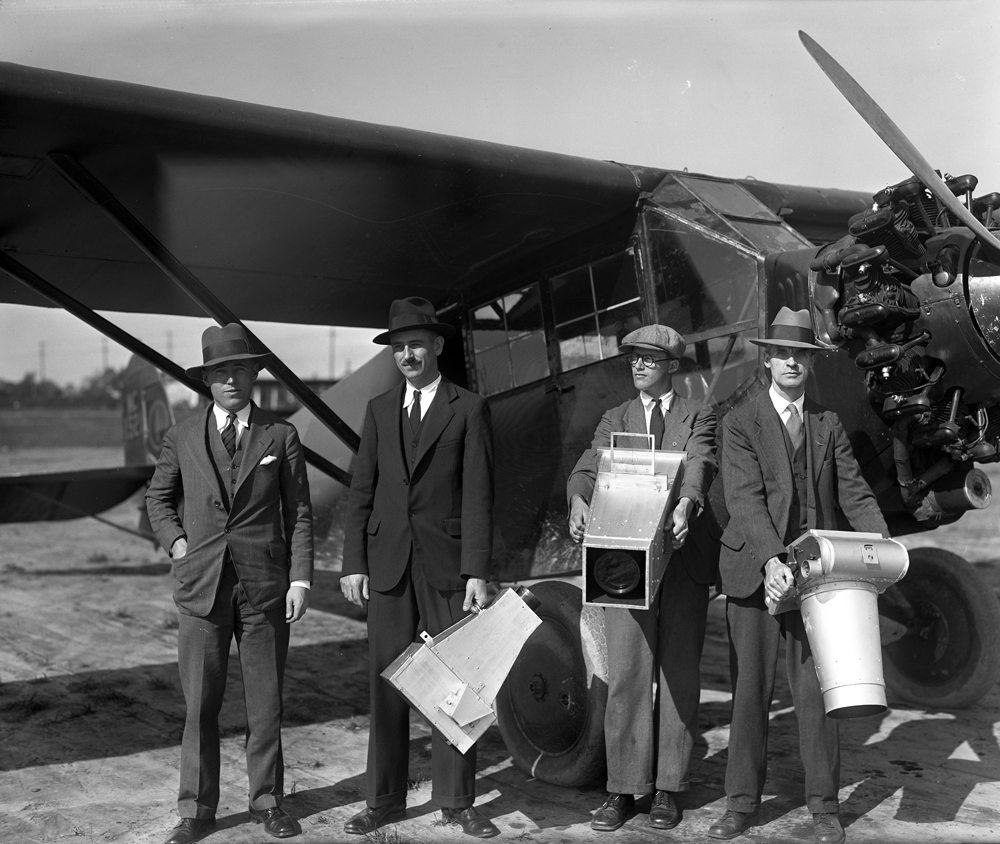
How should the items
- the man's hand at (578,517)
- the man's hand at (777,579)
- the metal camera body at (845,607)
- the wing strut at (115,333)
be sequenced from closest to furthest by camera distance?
the metal camera body at (845,607) < the man's hand at (777,579) < the man's hand at (578,517) < the wing strut at (115,333)

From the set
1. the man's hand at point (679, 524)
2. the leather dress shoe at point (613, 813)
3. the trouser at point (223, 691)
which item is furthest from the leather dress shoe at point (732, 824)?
the trouser at point (223, 691)

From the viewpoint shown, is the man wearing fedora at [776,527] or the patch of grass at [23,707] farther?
the patch of grass at [23,707]

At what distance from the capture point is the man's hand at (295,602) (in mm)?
3898

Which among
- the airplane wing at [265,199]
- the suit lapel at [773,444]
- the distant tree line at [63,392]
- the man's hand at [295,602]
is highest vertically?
the distant tree line at [63,392]

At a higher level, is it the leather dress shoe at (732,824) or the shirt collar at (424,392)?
the shirt collar at (424,392)

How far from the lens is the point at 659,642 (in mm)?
3986

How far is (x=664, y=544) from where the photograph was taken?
3578 millimetres

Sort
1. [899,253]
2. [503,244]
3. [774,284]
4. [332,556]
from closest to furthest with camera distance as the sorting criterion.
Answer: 1. [899,253]
2. [774,284]
3. [503,244]
4. [332,556]

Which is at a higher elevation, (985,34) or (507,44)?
(507,44)

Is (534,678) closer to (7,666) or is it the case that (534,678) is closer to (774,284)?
(774,284)

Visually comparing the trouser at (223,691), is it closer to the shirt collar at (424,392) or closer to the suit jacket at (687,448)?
the shirt collar at (424,392)

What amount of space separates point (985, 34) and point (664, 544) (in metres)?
3.06

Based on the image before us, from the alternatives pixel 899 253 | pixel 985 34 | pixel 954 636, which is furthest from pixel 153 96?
pixel 954 636

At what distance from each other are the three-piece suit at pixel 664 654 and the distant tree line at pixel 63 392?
60.8 metres
